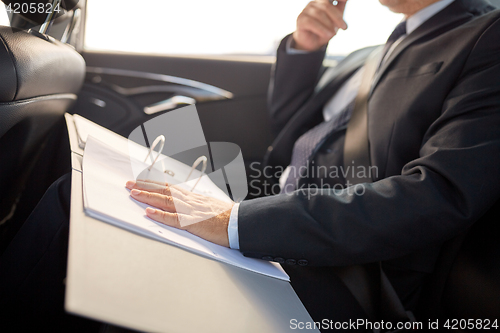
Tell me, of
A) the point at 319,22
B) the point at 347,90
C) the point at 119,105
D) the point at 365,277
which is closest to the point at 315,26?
the point at 319,22

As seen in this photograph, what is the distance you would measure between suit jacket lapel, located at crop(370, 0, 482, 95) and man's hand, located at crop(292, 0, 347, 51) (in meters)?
0.20

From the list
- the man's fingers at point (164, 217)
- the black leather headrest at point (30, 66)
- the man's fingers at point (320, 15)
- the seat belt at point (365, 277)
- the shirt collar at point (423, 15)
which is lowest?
the seat belt at point (365, 277)

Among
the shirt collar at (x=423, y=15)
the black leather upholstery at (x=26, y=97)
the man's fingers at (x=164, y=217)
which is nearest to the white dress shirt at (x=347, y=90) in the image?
the shirt collar at (x=423, y=15)

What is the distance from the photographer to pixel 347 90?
1.21m

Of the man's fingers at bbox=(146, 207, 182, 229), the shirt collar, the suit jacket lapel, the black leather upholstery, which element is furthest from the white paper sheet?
the shirt collar

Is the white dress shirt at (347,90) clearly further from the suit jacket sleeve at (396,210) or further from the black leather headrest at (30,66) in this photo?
the black leather headrest at (30,66)

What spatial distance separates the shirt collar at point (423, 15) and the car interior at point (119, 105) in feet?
0.62

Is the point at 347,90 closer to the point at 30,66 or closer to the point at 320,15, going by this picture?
the point at 320,15

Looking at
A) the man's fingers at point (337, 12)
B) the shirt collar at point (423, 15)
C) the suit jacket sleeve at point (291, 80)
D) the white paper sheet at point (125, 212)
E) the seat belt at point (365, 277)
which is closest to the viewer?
the white paper sheet at point (125, 212)

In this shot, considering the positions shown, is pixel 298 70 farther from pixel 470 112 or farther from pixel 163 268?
pixel 163 268

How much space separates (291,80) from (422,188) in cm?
81

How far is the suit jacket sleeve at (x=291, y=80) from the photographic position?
134cm

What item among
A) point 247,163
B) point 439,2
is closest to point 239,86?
point 247,163

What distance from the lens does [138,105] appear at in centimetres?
157
